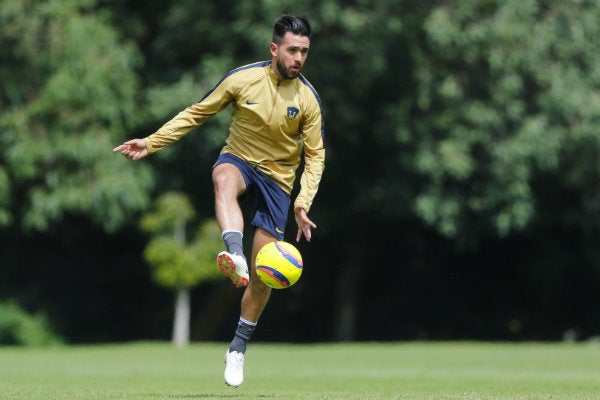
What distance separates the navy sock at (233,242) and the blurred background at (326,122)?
14.5m

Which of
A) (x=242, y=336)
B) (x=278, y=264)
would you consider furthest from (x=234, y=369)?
(x=278, y=264)

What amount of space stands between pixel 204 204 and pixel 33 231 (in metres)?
4.29

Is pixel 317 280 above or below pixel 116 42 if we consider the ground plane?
below

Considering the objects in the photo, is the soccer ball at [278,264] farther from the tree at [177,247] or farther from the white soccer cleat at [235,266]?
the tree at [177,247]

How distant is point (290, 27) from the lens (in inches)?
369

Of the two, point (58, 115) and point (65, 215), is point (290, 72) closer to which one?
point (58, 115)

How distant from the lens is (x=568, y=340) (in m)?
32.3

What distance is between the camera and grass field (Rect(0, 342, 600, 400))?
10.5m

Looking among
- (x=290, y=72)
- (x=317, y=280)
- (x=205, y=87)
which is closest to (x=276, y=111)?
(x=290, y=72)

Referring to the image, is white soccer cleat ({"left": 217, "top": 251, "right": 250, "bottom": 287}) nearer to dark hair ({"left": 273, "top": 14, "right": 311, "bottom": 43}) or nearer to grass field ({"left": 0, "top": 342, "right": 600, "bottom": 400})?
grass field ({"left": 0, "top": 342, "right": 600, "bottom": 400})

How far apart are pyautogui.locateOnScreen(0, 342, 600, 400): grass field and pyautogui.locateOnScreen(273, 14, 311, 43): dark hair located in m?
2.92

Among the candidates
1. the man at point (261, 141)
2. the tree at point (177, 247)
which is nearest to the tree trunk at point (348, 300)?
the tree at point (177, 247)

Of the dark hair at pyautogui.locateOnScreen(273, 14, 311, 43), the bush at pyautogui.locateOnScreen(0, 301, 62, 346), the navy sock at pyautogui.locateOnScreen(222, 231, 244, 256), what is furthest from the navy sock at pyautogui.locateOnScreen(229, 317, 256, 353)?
the bush at pyautogui.locateOnScreen(0, 301, 62, 346)

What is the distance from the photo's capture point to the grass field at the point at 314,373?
10.5 metres
